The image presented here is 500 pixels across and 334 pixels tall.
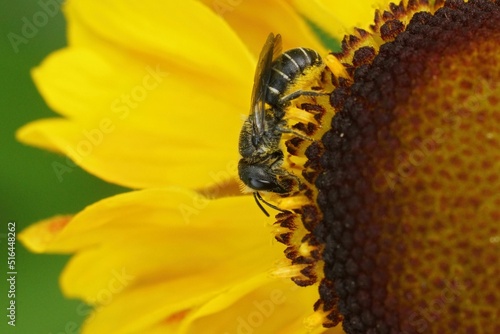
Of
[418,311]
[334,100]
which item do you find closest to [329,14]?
[334,100]

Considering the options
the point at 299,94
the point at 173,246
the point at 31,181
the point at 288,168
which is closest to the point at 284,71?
the point at 299,94

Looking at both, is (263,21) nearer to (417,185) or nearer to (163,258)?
(163,258)

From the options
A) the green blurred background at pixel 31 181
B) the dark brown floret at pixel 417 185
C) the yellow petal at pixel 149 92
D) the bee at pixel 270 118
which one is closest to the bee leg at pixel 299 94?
the bee at pixel 270 118

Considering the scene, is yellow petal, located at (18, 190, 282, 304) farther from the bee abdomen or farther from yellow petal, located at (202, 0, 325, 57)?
yellow petal, located at (202, 0, 325, 57)

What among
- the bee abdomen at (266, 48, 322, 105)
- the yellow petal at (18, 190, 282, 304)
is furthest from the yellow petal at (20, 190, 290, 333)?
the bee abdomen at (266, 48, 322, 105)

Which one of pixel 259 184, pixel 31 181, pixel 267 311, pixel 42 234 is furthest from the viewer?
pixel 31 181

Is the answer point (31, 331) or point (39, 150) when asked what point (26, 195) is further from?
point (31, 331)

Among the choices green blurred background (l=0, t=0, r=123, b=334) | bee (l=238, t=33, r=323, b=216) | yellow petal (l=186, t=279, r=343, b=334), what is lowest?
green blurred background (l=0, t=0, r=123, b=334)
